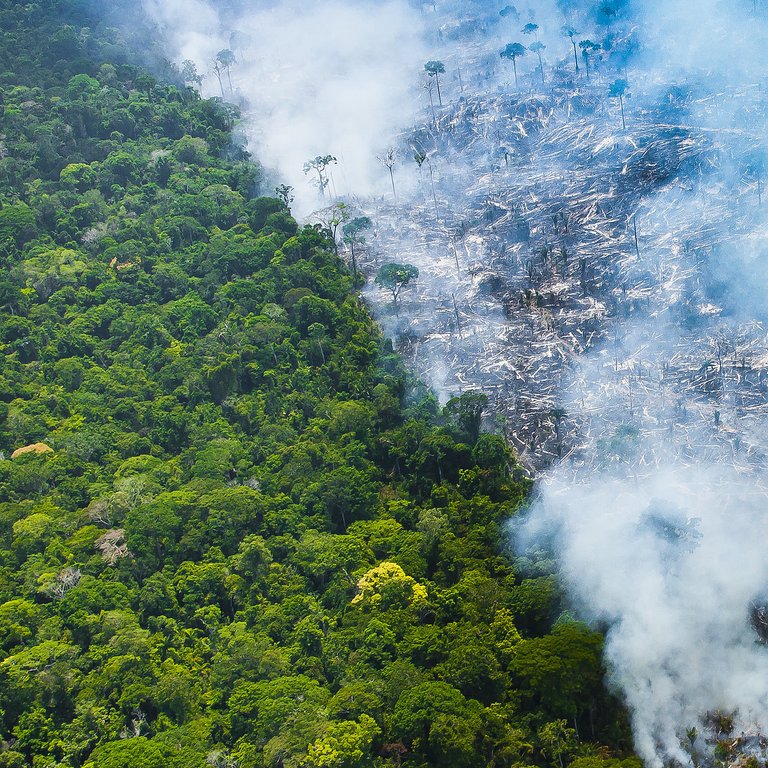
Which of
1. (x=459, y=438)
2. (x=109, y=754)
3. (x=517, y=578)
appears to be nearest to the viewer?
(x=109, y=754)

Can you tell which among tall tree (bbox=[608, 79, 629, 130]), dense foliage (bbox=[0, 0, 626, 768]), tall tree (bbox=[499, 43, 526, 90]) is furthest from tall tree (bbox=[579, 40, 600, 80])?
dense foliage (bbox=[0, 0, 626, 768])

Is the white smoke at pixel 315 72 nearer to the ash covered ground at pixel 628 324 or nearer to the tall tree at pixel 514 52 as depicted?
the ash covered ground at pixel 628 324

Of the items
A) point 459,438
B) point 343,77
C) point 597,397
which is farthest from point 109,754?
point 343,77

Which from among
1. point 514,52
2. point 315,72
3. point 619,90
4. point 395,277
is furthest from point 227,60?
point 395,277

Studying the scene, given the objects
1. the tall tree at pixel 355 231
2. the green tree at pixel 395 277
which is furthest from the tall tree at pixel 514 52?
the green tree at pixel 395 277

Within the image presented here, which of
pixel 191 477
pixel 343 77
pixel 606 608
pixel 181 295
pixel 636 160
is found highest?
pixel 343 77

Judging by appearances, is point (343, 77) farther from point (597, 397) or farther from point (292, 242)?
point (597, 397)

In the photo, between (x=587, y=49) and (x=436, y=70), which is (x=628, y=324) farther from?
(x=436, y=70)
